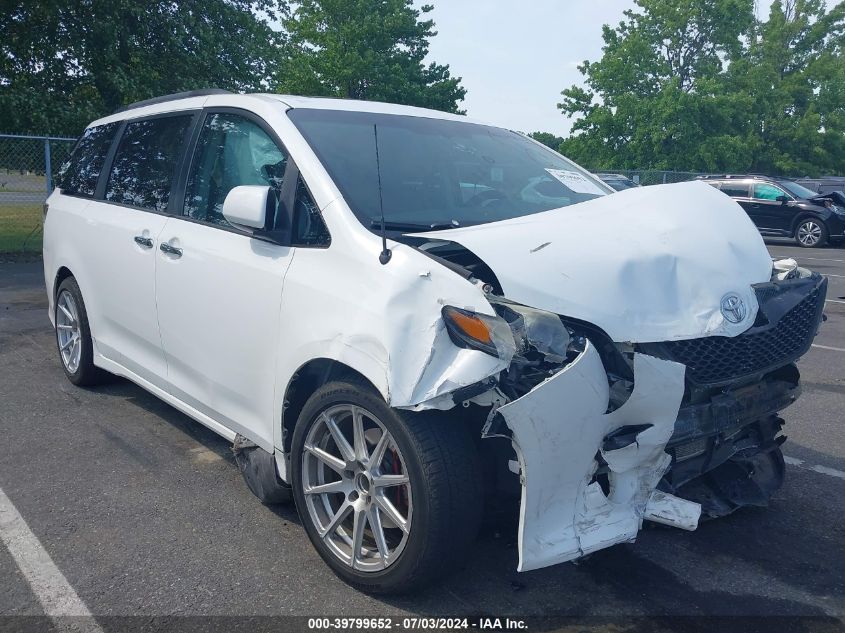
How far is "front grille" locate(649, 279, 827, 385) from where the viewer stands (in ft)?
9.27

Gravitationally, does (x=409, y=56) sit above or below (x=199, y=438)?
above

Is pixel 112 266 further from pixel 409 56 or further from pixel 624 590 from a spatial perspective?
pixel 409 56

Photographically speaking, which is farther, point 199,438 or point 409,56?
point 409,56

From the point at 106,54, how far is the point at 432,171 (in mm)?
14799

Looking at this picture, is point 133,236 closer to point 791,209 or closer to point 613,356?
point 613,356

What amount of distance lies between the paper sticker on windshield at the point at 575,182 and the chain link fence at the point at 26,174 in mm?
11478

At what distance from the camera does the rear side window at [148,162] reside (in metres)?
4.28

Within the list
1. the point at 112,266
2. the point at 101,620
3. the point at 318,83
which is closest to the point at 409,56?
the point at 318,83

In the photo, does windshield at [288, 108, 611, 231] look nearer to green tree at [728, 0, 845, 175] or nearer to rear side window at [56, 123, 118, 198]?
rear side window at [56, 123, 118, 198]

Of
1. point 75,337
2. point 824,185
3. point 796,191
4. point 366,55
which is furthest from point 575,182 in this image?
point 366,55

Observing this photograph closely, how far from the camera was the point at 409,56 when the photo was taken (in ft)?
116

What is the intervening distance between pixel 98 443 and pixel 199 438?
0.57 meters

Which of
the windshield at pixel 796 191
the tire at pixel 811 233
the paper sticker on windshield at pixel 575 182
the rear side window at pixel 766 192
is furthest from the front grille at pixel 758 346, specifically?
the windshield at pixel 796 191

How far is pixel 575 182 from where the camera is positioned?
4.26 metres
